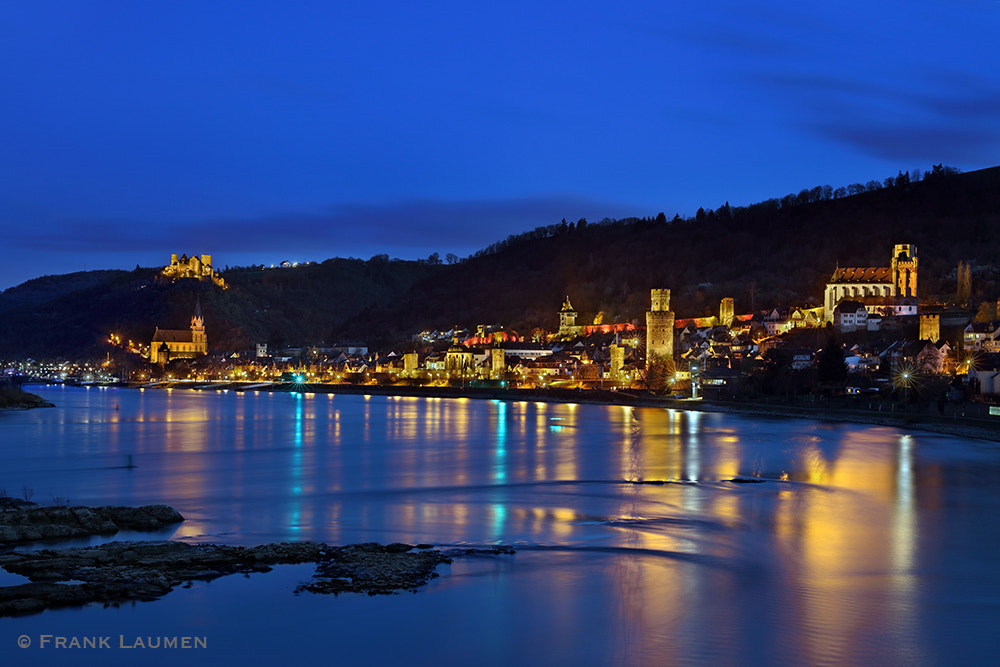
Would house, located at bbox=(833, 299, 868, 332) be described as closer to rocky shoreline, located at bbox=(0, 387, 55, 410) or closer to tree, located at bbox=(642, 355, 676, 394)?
tree, located at bbox=(642, 355, 676, 394)

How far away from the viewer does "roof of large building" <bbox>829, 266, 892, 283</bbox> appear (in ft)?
243

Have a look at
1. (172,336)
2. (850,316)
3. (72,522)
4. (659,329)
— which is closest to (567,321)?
(659,329)

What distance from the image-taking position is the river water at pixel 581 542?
855cm

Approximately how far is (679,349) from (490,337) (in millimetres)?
31349

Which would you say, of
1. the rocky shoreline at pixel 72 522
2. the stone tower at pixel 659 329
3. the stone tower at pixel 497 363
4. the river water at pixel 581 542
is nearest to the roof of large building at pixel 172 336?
the stone tower at pixel 497 363

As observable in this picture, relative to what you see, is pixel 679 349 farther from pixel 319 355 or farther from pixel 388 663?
pixel 388 663

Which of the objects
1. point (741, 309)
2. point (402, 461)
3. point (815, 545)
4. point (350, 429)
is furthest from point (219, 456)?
point (741, 309)

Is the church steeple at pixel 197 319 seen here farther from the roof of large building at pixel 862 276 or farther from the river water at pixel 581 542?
the river water at pixel 581 542

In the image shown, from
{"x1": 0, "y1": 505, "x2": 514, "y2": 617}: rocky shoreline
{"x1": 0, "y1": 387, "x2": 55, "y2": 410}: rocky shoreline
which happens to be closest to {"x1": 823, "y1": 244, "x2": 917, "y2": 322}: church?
{"x1": 0, "y1": 387, "x2": 55, "y2": 410}: rocky shoreline

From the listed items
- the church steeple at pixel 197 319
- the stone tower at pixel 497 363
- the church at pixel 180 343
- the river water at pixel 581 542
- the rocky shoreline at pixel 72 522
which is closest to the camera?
the river water at pixel 581 542

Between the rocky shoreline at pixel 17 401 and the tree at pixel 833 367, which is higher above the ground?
the tree at pixel 833 367

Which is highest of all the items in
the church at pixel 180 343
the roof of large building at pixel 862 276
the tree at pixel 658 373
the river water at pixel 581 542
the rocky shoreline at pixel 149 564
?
the roof of large building at pixel 862 276

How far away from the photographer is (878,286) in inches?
2916

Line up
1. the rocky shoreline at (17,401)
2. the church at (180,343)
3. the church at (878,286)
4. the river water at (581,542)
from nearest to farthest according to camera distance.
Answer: the river water at (581,542), the rocky shoreline at (17,401), the church at (878,286), the church at (180,343)
